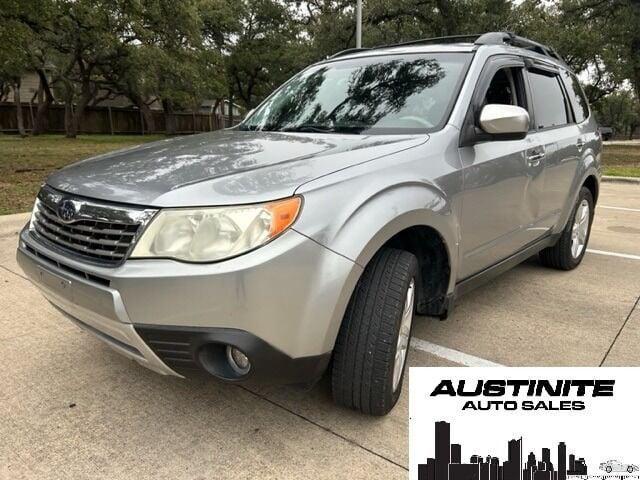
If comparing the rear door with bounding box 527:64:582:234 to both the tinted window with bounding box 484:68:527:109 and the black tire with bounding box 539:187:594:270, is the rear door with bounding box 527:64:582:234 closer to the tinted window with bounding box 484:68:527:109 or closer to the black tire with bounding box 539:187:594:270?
the tinted window with bounding box 484:68:527:109

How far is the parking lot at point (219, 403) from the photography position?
85.8 inches

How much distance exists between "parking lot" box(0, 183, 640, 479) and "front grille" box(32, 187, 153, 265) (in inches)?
31.6

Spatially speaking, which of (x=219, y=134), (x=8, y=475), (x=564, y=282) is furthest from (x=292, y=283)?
(x=564, y=282)

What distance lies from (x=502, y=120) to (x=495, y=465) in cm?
162

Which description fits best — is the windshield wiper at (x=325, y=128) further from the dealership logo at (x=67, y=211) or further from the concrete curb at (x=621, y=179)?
the concrete curb at (x=621, y=179)

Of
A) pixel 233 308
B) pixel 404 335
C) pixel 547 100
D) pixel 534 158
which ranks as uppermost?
pixel 547 100

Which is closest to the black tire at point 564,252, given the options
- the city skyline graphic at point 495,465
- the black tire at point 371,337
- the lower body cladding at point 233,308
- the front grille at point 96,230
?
the black tire at point 371,337

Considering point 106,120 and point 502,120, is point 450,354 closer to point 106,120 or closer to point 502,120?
point 502,120

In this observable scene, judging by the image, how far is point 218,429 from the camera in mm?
2400

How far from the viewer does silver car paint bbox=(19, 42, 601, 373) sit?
191 centimetres

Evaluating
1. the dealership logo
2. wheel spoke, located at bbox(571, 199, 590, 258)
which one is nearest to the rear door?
wheel spoke, located at bbox(571, 199, 590, 258)

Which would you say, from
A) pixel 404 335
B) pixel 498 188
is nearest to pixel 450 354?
pixel 404 335

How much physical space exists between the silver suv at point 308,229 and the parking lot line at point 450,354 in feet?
1.14

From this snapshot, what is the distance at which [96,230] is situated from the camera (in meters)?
2.11
